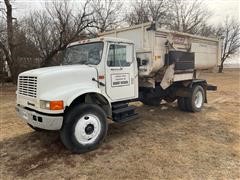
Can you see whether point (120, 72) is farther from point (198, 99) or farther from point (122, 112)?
point (198, 99)

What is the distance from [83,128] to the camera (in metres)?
4.50

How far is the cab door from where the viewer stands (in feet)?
16.7

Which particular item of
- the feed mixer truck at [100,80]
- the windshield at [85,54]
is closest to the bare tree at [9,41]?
the feed mixer truck at [100,80]

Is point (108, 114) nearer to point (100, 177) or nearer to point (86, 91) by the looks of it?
point (86, 91)

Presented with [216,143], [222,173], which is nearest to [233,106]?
[216,143]

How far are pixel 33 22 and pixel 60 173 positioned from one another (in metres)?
19.0

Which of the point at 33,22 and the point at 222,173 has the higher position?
the point at 33,22

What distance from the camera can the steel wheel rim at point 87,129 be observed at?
14.5 feet

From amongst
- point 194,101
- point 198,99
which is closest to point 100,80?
point 194,101

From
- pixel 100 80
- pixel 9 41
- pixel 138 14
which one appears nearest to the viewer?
pixel 100 80

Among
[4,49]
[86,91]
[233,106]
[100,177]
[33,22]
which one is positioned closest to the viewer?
[100,177]

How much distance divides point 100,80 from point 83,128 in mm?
1116

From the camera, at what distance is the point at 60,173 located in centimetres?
374

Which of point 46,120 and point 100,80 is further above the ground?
point 100,80
